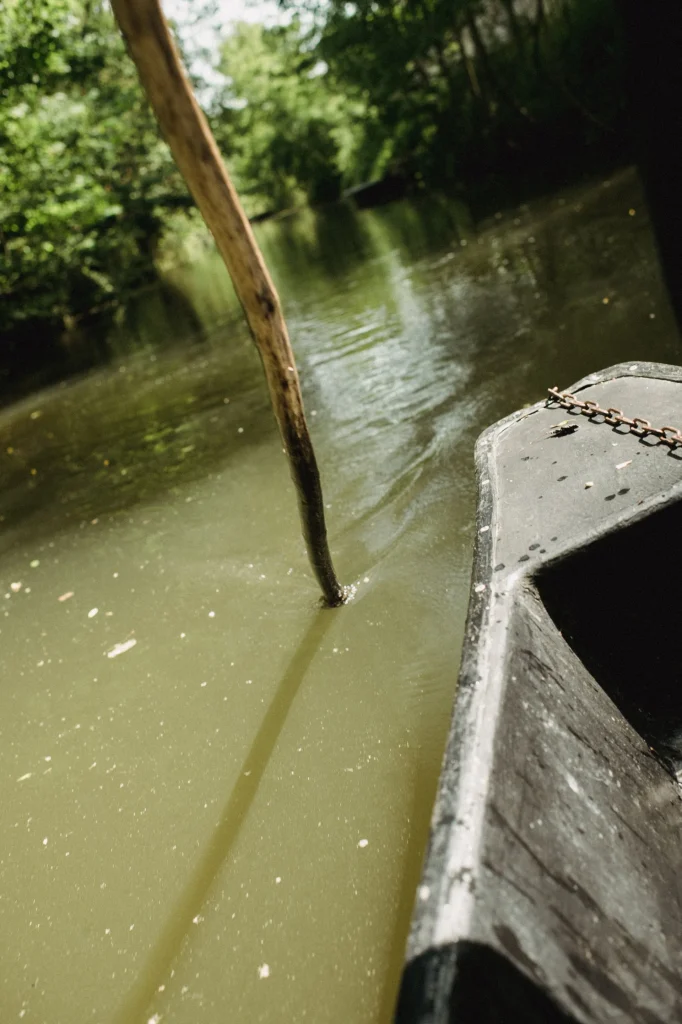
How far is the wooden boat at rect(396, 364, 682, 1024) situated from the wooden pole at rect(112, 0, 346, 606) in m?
0.96

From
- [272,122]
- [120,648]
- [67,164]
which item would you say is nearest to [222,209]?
[120,648]

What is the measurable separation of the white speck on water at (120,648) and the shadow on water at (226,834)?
112cm

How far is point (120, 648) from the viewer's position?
3707 millimetres

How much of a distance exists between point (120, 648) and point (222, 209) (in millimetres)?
2485

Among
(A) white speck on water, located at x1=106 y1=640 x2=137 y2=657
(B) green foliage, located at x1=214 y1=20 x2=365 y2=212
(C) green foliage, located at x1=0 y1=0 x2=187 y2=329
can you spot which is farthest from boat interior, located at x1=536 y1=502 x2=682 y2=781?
(B) green foliage, located at x1=214 y1=20 x2=365 y2=212

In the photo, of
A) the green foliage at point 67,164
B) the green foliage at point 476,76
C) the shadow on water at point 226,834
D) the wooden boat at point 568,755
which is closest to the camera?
the wooden boat at point 568,755

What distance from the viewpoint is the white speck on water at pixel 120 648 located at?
3.67m

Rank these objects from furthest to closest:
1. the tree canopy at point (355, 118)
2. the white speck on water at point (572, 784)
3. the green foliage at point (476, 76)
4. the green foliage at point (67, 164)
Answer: the green foliage at point (476, 76) → the tree canopy at point (355, 118) → the green foliage at point (67, 164) → the white speck on water at point (572, 784)

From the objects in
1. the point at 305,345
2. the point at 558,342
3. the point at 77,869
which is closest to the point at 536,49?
the point at 305,345

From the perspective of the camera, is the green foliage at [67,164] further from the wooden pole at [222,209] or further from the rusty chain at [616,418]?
the rusty chain at [616,418]

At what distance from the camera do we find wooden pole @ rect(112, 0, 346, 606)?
2.03 meters

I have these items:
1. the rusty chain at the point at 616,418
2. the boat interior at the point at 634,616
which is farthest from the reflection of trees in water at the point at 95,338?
the boat interior at the point at 634,616

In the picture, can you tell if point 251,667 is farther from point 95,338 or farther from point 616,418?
point 95,338

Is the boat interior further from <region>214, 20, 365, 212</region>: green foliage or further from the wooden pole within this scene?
<region>214, 20, 365, 212</region>: green foliage
